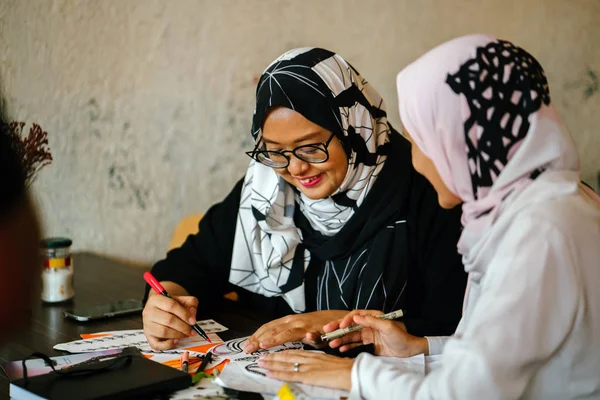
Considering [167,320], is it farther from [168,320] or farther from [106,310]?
[106,310]

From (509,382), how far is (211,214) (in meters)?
1.26

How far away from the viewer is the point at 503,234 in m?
1.14

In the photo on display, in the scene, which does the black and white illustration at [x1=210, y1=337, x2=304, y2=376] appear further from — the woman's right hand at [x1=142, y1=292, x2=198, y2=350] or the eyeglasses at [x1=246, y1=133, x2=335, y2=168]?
the eyeglasses at [x1=246, y1=133, x2=335, y2=168]

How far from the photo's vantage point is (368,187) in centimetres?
189

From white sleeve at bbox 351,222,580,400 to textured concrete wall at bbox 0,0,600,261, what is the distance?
62.0 inches

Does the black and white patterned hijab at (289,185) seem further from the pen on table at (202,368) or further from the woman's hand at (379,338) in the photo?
the pen on table at (202,368)

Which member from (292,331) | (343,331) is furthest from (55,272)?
(343,331)

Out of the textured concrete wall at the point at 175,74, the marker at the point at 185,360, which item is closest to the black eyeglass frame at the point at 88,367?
the marker at the point at 185,360

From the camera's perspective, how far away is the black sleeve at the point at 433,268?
1.72 m

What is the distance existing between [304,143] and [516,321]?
874 mm

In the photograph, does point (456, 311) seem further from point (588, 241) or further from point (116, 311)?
point (116, 311)

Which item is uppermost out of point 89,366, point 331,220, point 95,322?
point 331,220

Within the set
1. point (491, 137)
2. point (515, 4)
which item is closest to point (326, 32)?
point (515, 4)

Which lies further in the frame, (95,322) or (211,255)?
(211,255)
